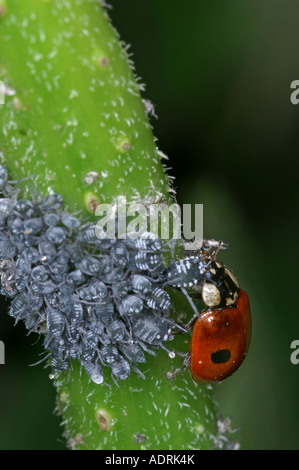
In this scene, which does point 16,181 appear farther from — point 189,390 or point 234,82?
point 234,82

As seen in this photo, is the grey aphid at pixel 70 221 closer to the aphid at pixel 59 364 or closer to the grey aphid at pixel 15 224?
the grey aphid at pixel 15 224

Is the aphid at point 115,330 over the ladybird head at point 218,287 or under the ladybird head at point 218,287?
under

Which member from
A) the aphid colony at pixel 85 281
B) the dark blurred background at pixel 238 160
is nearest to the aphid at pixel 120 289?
the aphid colony at pixel 85 281

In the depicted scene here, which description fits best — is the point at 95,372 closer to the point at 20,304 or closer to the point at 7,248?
the point at 20,304

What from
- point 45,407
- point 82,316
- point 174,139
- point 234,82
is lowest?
point 45,407

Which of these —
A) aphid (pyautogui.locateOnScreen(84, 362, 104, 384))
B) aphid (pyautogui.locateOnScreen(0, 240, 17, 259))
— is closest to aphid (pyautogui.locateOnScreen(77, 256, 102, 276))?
aphid (pyautogui.locateOnScreen(0, 240, 17, 259))

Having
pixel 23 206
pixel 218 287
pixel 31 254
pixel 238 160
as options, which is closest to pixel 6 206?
pixel 23 206
